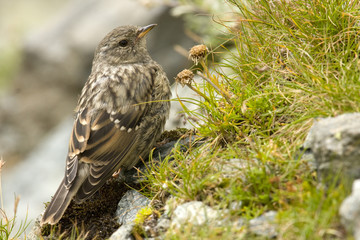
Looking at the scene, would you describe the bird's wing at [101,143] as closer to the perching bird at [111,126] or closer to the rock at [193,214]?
the perching bird at [111,126]

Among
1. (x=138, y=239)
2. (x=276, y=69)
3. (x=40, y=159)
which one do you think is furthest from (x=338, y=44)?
(x=40, y=159)

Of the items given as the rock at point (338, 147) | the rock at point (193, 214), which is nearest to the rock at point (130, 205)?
the rock at point (193, 214)

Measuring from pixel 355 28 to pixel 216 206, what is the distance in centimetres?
239

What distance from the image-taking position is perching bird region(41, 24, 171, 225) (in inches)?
198

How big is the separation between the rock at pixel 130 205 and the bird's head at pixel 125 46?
232cm

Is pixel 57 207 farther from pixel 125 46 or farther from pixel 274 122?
pixel 125 46

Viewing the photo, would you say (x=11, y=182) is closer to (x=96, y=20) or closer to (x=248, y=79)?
(x=96, y=20)

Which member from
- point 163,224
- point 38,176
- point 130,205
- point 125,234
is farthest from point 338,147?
point 38,176

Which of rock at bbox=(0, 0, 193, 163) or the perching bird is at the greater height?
rock at bbox=(0, 0, 193, 163)

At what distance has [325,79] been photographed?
434 cm

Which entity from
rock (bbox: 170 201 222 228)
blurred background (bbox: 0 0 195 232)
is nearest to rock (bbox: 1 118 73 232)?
blurred background (bbox: 0 0 195 232)

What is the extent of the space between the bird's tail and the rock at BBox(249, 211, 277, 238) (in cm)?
223

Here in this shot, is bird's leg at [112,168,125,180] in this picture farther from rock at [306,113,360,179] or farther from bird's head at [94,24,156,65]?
rock at [306,113,360,179]

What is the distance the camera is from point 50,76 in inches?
539
